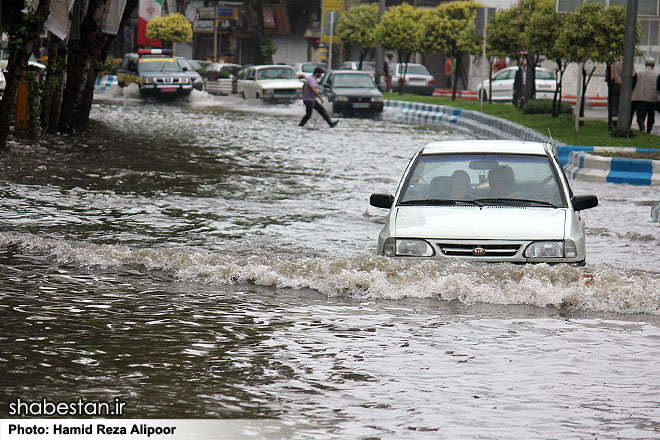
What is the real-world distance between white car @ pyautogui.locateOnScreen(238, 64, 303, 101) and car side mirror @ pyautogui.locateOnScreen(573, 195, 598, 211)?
34.3m

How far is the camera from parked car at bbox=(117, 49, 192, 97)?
148 ft

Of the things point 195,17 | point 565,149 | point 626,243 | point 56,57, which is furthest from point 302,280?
point 195,17

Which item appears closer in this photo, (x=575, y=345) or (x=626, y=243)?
(x=575, y=345)

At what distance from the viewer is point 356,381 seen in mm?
6707

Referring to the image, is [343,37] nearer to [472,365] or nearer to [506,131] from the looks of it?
[506,131]

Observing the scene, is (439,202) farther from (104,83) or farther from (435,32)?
(104,83)

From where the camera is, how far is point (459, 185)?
33.5 feet

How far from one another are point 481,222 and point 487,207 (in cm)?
38

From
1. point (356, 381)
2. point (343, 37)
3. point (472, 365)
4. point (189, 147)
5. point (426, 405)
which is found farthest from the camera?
point (343, 37)

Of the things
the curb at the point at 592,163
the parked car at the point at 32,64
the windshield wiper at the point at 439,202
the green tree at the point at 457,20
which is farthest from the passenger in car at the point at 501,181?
the green tree at the point at 457,20

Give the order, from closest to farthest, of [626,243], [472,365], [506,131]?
1. [472,365]
2. [626,243]
3. [506,131]

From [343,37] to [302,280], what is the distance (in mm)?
58079

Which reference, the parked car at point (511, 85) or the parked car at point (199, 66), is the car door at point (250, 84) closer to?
the parked car at point (511, 85)

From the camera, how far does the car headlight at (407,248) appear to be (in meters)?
9.33
